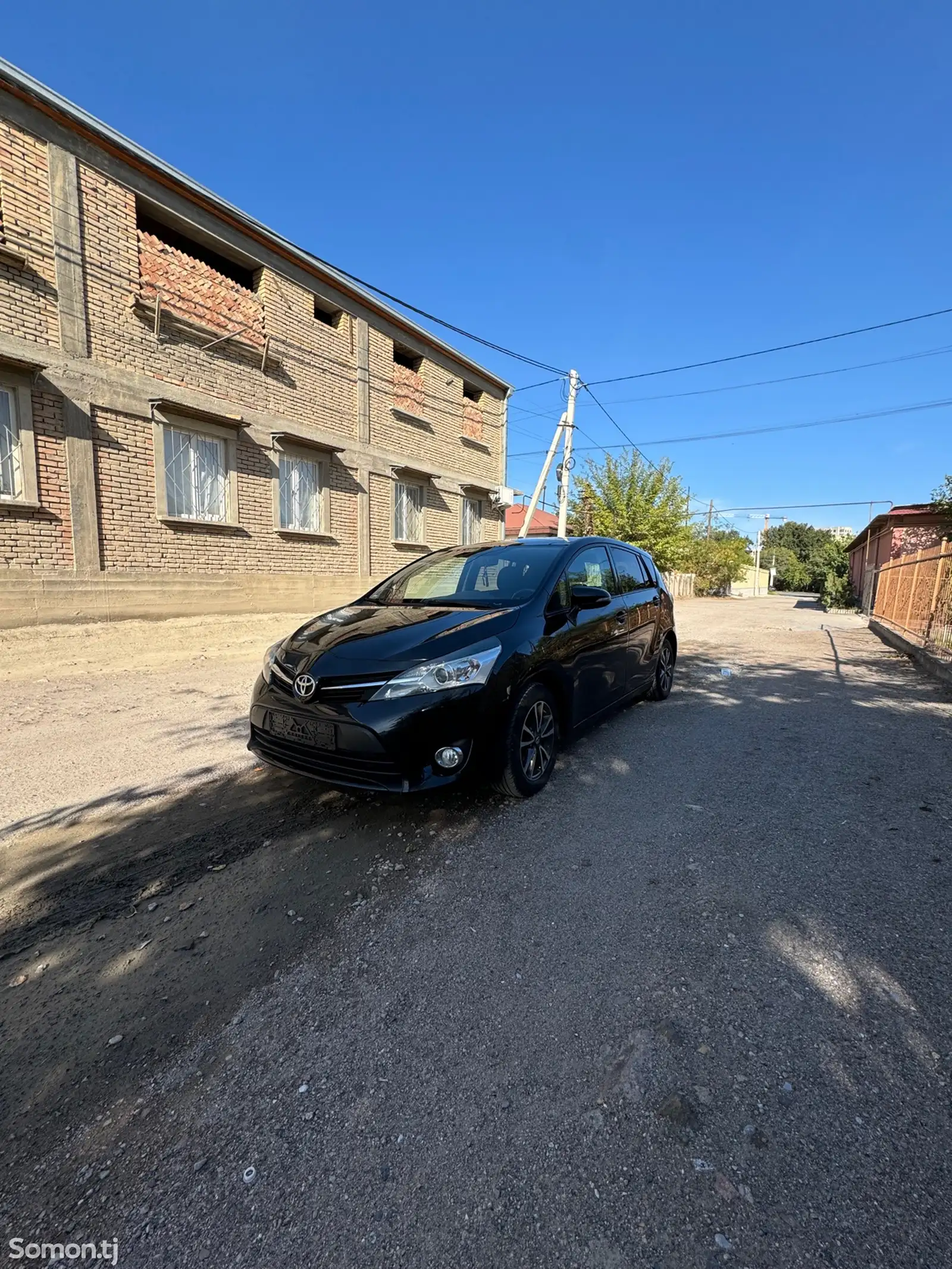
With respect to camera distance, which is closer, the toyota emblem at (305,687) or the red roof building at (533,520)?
the toyota emblem at (305,687)

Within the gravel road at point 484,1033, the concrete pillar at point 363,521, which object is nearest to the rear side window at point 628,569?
the gravel road at point 484,1033

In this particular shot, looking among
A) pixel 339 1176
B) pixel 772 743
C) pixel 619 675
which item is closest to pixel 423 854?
pixel 339 1176

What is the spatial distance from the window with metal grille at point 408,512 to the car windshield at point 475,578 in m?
9.73

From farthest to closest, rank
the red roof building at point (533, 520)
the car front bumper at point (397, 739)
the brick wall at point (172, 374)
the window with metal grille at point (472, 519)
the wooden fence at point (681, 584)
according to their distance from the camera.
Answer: the red roof building at point (533, 520) < the wooden fence at point (681, 584) < the window with metal grille at point (472, 519) < the brick wall at point (172, 374) < the car front bumper at point (397, 739)

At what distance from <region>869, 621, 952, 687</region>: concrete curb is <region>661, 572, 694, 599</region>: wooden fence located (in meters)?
15.6

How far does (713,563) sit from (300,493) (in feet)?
104

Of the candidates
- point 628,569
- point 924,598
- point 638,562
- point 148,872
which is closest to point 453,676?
point 148,872

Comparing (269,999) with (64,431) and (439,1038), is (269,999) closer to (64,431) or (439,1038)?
(439,1038)

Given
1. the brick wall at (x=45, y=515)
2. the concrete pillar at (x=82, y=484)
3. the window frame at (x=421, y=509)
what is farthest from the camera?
the window frame at (x=421, y=509)

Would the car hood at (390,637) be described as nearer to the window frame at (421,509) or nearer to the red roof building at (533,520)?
the window frame at (421,509)

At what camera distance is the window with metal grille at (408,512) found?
14.5 metres

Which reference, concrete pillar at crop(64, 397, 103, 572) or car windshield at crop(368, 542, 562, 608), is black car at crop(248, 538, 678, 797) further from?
concrete pillar at crop(64, 397, 103, 572)

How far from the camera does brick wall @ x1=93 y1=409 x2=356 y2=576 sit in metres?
8.91

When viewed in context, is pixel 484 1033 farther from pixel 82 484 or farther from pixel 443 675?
pixel 82 484
